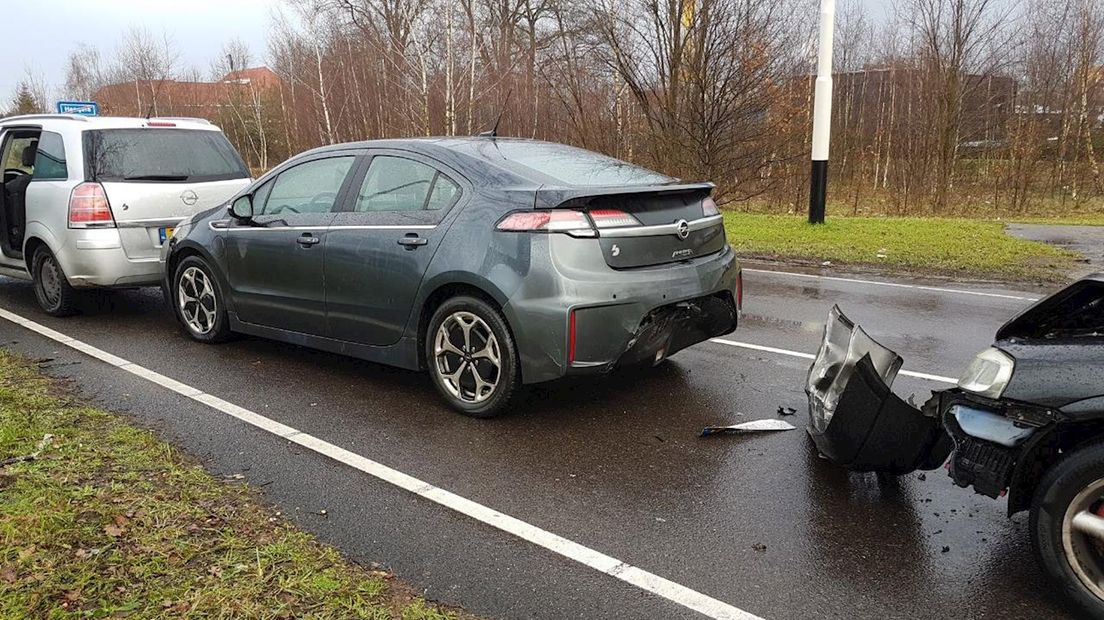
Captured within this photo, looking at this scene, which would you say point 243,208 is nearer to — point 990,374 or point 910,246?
point 990,374

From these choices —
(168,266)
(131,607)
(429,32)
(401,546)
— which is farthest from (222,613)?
(429,32)

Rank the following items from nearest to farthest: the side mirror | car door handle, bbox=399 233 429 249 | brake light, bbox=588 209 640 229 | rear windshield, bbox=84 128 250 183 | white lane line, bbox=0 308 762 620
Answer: white lane line, bbox=0 308 762 620
brake light, bbox=588 209 640 229
car door handle, bbox=399 233 429 249
the side mirror
rear windshield, bbox=84 128 250 183

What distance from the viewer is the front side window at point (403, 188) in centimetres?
474

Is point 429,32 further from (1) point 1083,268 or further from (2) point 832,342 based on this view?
(2) point 832,342

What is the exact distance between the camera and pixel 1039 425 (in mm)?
2674

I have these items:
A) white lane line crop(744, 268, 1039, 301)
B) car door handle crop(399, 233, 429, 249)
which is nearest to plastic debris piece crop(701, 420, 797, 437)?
car door handle crop(399, 233, 429, 249)

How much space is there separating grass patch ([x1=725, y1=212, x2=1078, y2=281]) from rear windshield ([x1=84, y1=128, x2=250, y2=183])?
7.35m

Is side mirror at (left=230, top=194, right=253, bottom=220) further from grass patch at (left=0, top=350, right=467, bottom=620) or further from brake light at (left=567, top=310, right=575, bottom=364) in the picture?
brake light at (left=567, top=310, right=575, bottom=364)

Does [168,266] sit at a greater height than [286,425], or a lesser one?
greater

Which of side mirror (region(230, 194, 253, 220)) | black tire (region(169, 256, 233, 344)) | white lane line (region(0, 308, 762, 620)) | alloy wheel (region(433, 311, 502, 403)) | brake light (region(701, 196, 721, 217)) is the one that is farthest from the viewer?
black tire (region(169, 256, 233, 344))

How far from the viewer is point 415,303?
15.5 feet

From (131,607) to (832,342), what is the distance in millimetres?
3298

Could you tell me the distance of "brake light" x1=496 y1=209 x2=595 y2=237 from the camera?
4.21 meters

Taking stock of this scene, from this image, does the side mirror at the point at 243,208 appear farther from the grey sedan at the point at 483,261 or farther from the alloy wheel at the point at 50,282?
the alloy wheel at the point at 50,282
